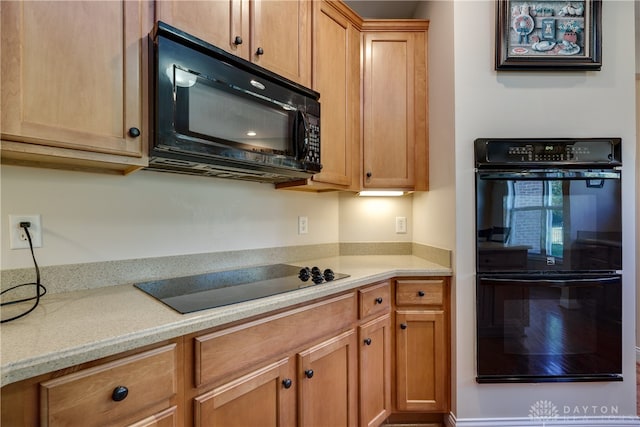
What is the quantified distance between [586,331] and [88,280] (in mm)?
2388

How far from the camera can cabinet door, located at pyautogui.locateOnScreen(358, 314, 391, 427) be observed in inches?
57.2

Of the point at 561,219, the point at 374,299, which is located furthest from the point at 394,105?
the point at 374,299

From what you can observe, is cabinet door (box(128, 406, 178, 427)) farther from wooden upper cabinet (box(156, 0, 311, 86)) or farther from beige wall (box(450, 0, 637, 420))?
beige wall (box(450, 0, 637, 420))

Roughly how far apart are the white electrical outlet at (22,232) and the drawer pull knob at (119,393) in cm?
70

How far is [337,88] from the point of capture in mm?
1742

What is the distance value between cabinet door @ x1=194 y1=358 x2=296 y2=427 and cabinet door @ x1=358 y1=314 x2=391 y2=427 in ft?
1.53

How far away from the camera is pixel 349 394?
4.53 feet

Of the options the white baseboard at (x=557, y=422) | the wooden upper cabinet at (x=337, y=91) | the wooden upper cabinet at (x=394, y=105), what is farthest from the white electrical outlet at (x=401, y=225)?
the white baseboard at (x=557, y=422)

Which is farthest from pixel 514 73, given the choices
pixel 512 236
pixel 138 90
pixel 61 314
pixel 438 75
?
pixel 61 314

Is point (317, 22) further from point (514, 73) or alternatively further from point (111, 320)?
point (111, 320)

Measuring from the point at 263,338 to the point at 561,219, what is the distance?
1597mm

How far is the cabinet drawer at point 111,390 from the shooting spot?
63cm

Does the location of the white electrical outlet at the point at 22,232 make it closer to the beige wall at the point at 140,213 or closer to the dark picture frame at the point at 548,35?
the beige wall at the point at 140,213

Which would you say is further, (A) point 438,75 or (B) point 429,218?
(B) point 429,218
